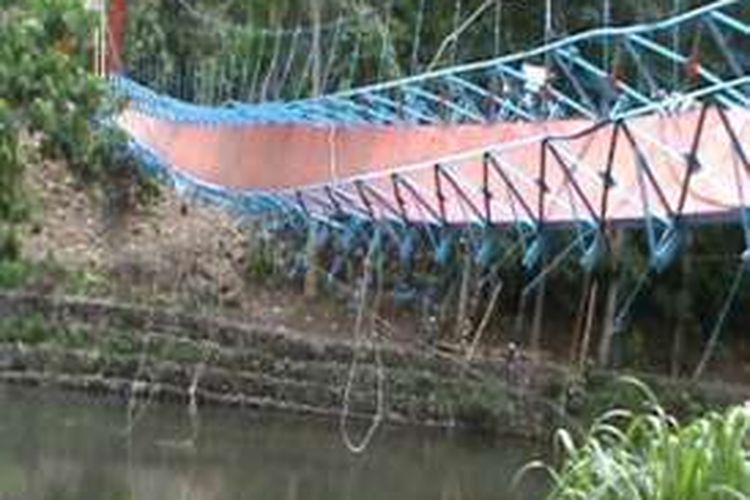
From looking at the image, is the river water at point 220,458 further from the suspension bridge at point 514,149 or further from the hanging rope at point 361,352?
the suspension bridge at point 514,149

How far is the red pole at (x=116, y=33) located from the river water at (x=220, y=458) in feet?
19.5

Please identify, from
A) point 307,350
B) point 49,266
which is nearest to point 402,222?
point 307,350

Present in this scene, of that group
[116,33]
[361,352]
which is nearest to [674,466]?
[361,352]

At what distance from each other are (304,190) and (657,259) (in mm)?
4436

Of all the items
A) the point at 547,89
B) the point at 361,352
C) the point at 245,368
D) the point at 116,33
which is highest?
the point at 116,33

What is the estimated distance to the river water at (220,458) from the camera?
884cm

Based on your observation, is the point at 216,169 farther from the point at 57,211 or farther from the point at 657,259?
the point at 657,259

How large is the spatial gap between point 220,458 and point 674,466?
7571mm

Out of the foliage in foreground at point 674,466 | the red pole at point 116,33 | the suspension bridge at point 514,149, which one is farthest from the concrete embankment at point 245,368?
the foliage in foreground at point 674,466

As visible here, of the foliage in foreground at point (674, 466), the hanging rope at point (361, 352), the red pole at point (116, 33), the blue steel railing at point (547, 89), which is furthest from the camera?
the red pole at point (116, 33)

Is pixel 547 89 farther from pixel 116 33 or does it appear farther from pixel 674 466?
pixel 116 33

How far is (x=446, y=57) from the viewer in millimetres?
14773

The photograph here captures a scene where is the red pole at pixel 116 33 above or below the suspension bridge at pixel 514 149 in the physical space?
above

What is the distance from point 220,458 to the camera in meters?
10.1
